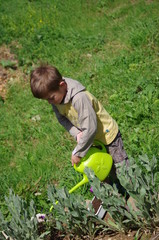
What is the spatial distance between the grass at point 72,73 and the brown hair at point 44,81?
122 centimetres

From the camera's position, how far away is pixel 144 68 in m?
4.45

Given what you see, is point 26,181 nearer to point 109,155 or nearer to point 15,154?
point 15,154

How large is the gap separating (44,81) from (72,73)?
2.90 metres

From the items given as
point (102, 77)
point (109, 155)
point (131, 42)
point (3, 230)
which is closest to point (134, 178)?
point (109, 155)

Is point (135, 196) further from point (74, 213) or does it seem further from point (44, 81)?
point (44, 81)

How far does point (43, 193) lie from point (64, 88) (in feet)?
4.23

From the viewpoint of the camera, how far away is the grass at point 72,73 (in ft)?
11.9

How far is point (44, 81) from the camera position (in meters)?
2.31

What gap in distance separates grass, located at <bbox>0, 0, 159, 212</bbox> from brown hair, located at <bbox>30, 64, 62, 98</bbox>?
1.22 meters

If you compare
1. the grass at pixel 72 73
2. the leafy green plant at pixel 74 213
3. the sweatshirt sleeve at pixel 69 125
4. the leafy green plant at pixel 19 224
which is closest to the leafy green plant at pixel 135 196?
the leafy green plant at pixel 74 213

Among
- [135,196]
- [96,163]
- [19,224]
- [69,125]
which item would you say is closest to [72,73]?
[69,125]

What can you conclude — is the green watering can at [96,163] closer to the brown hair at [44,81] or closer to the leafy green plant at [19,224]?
the leafy green plant at [19,224]

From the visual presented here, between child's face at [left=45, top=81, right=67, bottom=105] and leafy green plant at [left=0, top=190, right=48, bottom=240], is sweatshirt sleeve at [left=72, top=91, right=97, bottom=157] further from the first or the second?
leafy green plant at [left=0, top=190, right=48, bottom=240]

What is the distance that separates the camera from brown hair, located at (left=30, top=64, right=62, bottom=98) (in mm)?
2311
